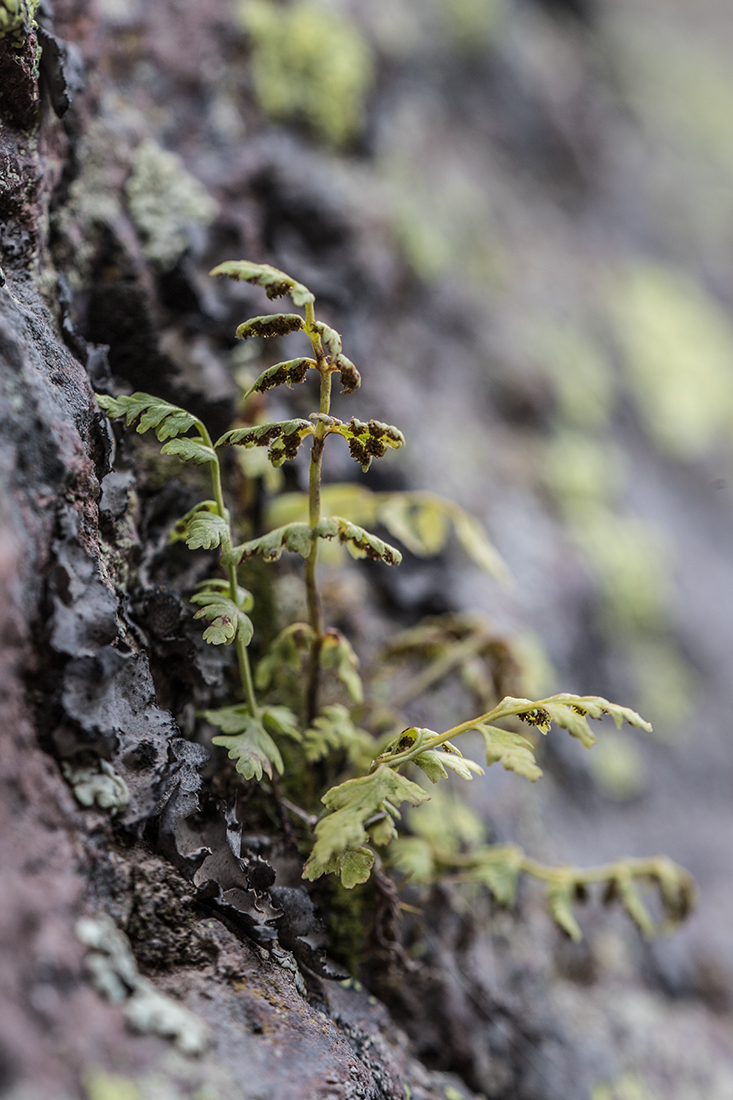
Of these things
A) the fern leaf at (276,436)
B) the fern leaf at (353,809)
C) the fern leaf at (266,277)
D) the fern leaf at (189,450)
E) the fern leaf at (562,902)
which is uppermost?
the fern leaf at (266,277)

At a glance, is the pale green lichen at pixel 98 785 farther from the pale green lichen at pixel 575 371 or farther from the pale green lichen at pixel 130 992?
the pale green lichen at pixel 575 371

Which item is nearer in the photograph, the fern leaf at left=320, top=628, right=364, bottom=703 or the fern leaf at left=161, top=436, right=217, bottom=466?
the fern leaf at left=161, top=436, right=217, bottom=466

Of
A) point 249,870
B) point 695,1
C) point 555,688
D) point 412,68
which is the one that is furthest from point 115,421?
point 695,1

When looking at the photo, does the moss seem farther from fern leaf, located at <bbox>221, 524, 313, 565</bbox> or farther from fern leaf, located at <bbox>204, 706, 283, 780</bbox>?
fern leaf, located at <bbox>204, 706, 283, 780</bbox>

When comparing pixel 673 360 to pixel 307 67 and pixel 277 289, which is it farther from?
pixel 277 289

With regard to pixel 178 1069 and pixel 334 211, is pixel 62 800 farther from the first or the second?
pixel 334 211

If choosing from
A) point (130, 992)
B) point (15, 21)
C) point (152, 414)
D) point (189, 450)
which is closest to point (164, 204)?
point (15, 21)

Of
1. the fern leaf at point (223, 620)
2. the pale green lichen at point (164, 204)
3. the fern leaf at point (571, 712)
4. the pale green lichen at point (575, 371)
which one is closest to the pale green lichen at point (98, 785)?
the fern leaf at point (223, 620)

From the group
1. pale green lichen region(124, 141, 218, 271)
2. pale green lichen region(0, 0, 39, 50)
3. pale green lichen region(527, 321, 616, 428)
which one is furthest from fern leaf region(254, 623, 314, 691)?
pale green lichen region(527, 321, 616, 428)
